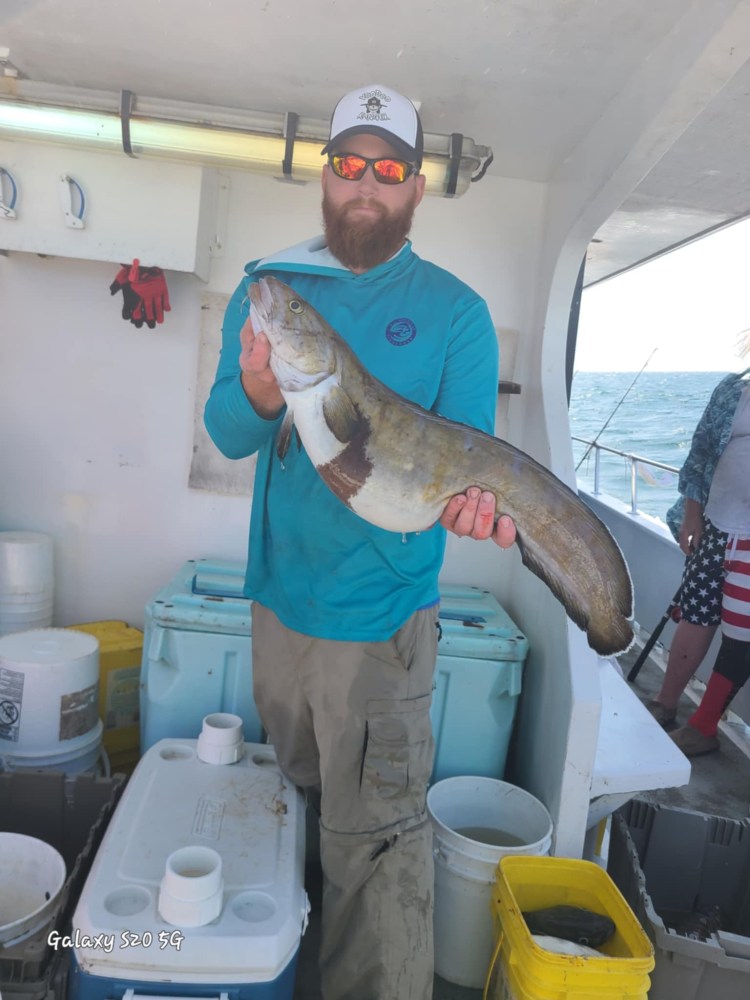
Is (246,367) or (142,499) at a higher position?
(246,367)

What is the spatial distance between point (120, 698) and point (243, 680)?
857 millimetres

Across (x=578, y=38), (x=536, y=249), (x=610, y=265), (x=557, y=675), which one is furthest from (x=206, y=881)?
(x=610, y=265)

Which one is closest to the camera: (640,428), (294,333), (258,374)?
(294,333)

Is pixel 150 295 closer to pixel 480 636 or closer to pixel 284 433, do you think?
pixel 284 433

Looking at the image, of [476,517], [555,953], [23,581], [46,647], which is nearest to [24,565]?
[23,581]

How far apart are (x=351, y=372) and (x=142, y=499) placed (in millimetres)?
2726

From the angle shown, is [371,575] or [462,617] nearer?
[371,575]

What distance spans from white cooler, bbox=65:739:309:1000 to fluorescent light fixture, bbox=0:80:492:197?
111 inches

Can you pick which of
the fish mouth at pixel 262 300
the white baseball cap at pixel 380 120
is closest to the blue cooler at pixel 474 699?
the fish mouth at pixel 262 300

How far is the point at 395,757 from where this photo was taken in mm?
2322

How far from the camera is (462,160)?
11.2 feet

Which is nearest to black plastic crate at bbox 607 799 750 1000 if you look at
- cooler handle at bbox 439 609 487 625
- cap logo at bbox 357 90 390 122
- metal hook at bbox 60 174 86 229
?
cooler handle at bbox 439 609 487 625

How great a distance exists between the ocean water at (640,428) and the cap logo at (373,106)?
13.0ft

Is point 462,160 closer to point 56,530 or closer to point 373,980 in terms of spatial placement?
point 56,530
